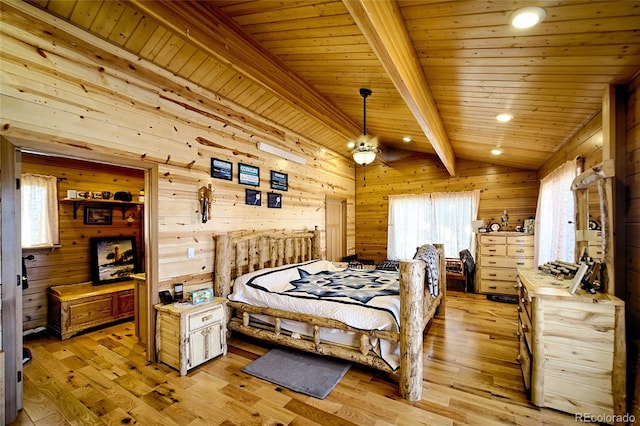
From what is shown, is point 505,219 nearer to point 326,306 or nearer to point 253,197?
point 326,306

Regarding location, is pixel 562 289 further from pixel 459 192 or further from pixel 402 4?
pixel 459 192

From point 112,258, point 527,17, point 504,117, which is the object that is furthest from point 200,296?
point 504,117

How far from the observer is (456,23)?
6.20 ft

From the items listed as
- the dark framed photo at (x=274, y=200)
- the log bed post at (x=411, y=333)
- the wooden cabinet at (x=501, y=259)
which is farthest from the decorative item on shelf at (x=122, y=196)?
the wooden cabinet at (x=501, y=259)

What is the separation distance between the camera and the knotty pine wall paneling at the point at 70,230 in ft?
12.2

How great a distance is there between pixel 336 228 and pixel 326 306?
12.3ft

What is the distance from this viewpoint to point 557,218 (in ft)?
12.7

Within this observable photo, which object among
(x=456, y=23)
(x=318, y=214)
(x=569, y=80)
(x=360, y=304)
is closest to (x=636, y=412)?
(x=360, y=304)

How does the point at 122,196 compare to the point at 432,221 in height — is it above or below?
above

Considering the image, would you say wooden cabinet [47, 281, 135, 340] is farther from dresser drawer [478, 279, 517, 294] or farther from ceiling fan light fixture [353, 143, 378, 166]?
dresser drawer [478, 279, 517, 294]

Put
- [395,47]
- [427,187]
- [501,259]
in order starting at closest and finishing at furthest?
[395,47], [501,259], [427,187]

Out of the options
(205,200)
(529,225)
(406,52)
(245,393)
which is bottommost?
(245,393)

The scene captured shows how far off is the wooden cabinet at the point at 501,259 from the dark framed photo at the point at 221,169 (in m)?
4.86

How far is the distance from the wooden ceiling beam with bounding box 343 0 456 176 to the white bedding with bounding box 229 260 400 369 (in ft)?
6.34
